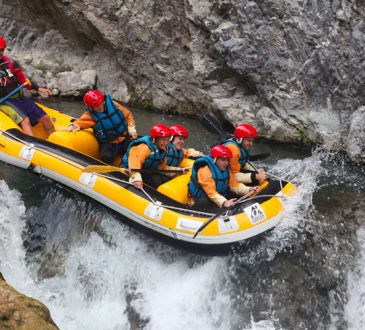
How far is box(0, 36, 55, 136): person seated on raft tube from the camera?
6270mm

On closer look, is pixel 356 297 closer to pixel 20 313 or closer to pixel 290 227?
pixel 290 227

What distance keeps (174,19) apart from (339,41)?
10.7ft

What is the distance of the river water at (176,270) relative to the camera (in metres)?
4.71

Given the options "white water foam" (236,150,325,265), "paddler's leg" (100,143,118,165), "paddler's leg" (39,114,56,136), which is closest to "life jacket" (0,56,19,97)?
"paddler's leg" (39,114,56,136)

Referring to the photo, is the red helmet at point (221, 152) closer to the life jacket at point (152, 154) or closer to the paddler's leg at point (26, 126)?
the life jacket at point (152, 154)

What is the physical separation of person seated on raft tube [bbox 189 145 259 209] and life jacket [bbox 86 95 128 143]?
4.65 ft

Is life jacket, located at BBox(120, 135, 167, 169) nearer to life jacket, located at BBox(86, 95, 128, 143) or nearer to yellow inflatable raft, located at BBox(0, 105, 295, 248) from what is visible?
yellow inflatable raft, located at BBox(0, 105, 295, 248)

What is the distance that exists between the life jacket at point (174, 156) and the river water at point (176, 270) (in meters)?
0.94

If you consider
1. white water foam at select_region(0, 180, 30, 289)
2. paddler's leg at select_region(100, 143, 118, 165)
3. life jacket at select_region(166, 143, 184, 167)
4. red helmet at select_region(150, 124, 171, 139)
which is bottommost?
white water foam at select_region(0, 180, 30, 289)

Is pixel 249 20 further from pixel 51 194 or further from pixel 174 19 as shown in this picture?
pixel 51 194

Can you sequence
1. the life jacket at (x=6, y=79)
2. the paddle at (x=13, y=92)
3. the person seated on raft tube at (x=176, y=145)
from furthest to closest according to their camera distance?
the paddle at (x=13, y=92)
the life jacket at (x=6, y=79)
the person seated on raft tube at (x=176, y=145)

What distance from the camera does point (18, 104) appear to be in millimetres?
6469

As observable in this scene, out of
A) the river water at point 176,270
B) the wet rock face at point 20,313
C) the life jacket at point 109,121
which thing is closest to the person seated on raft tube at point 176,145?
the life jacket at point 109,121

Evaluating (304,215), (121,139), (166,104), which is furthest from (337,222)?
(166,104)
